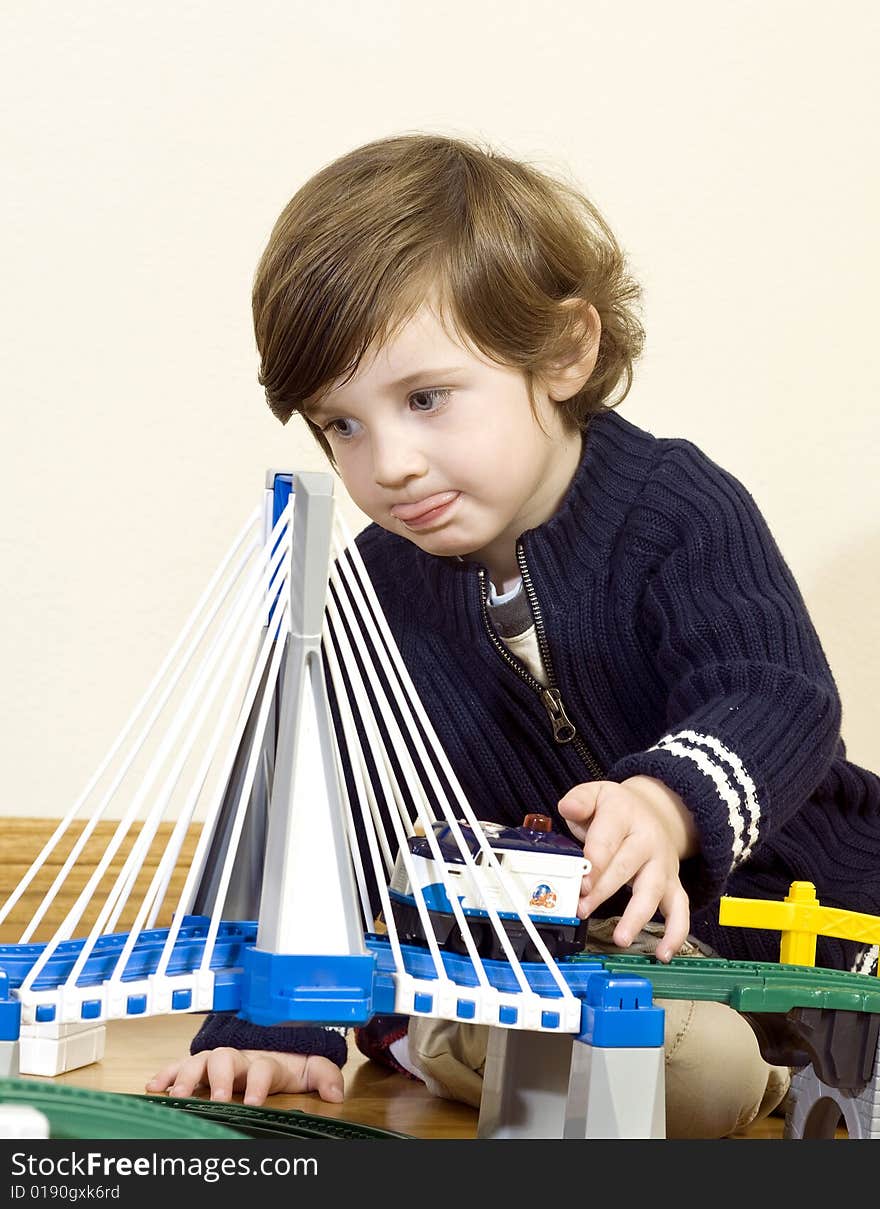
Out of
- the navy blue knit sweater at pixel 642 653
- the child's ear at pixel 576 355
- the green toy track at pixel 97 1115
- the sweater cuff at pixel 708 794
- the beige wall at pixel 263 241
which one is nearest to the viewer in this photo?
the green toy track at pixel 97 1115

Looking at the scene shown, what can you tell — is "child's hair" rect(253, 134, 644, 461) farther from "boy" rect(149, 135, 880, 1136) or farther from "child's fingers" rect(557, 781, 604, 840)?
"child's fingers" rect(557, 781, 604, 840)

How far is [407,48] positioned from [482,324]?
1.93 ft

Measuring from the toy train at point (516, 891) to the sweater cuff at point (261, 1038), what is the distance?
0.32m

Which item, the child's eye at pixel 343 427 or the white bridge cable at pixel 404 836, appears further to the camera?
the child's eye at pixel 343 427

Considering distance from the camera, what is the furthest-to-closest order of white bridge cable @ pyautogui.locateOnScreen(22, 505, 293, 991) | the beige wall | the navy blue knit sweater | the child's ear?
the beige wall < the child's ear < the navy blue knit sweater < white bridge cable @ pyautogui.locateOnScreen(22, 505, 293, 991)

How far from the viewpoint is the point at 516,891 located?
0.47m

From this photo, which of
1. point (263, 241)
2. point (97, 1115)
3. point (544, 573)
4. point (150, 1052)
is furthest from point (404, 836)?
point (263, 241)

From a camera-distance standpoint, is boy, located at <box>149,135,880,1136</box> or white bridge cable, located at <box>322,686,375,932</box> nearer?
white bridge cable, located at <box>322,686,375,932</box>

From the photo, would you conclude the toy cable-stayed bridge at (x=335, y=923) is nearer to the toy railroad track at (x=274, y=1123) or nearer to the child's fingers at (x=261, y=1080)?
the toy railroad track at (x=274, y=1123)

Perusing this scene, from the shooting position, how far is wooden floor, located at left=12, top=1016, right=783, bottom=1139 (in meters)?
0.75

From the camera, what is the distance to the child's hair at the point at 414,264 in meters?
0.71

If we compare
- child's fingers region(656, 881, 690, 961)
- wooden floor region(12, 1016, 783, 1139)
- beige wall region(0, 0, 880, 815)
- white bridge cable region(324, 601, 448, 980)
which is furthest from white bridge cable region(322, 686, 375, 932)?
beige wall region(0, 0, 880, 815)

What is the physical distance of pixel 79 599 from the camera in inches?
47.8

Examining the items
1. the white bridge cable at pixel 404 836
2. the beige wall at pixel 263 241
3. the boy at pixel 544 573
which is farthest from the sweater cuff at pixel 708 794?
the beige wall at pixel 263 241
